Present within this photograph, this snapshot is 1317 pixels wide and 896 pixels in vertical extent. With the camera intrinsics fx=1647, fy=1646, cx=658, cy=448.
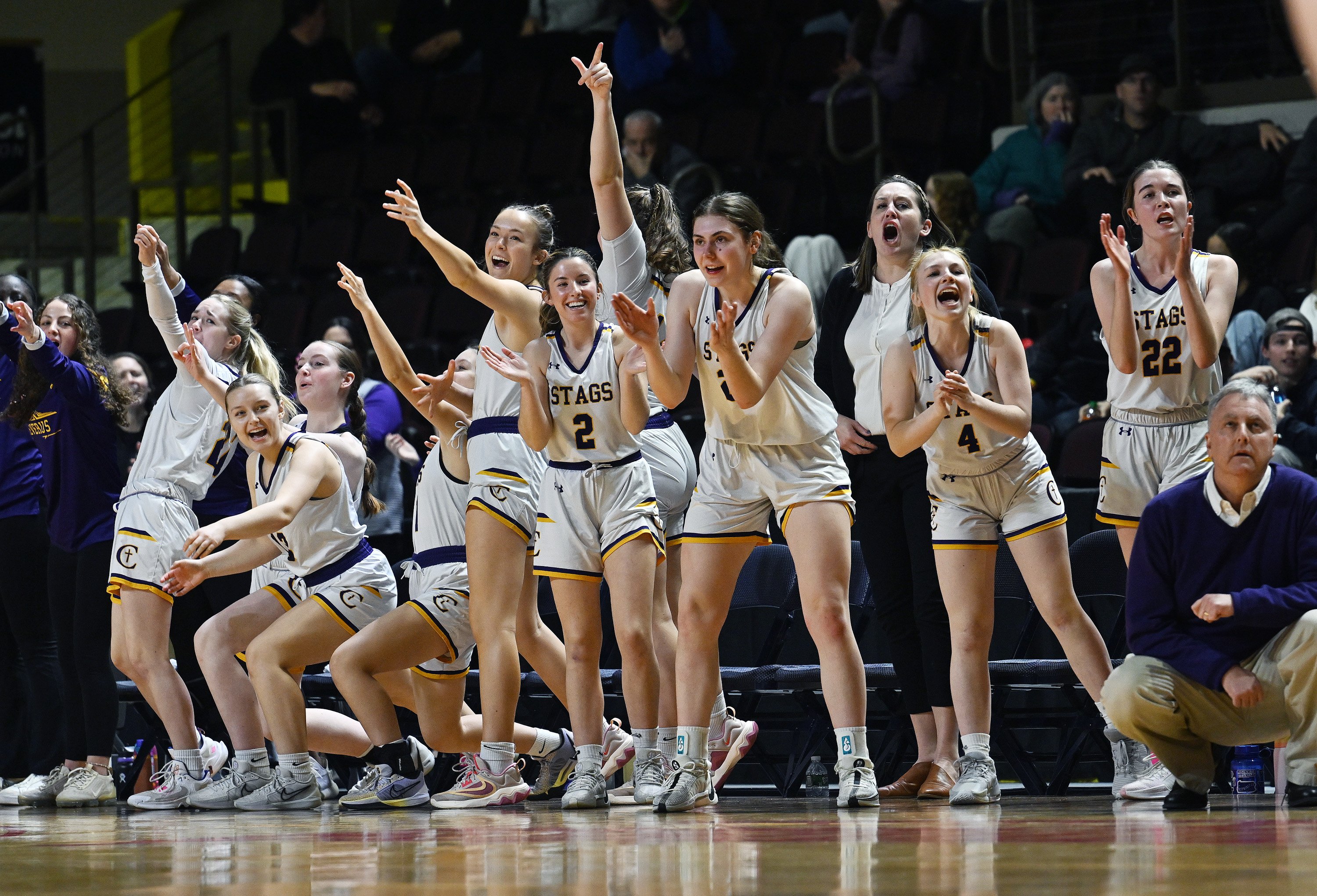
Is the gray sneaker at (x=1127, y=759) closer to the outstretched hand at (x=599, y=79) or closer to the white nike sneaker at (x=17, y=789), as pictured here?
the outstretched hand at (x=599, y=79)

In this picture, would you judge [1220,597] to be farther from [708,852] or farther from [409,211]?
[409,211]

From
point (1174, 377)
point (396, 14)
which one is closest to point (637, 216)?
point (1174, 377)

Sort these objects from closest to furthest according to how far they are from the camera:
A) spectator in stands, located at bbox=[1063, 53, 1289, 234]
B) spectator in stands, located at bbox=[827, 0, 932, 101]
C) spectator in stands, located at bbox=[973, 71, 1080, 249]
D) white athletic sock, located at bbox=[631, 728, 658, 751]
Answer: white athletic sock, located at bbox=[631, 728, 658, 751] < spectator in stands, located at bbox=[1063, 53, 1289, 234] < spectator in stands, located at bbox=[973, 71, 1080, 249] < spectator in stands, located at bbox=[827, 0, 932, 101]

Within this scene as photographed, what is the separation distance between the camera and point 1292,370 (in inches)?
268

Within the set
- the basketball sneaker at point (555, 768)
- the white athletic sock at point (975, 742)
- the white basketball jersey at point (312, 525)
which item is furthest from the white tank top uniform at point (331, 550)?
the white athletic sock at point (975, 742)

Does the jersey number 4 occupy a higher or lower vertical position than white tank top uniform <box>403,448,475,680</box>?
higher

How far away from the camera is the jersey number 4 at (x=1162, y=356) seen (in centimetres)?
521

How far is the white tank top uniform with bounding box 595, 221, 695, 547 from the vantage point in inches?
214

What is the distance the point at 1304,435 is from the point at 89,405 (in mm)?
4826

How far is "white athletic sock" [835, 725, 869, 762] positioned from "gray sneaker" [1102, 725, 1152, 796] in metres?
0.91

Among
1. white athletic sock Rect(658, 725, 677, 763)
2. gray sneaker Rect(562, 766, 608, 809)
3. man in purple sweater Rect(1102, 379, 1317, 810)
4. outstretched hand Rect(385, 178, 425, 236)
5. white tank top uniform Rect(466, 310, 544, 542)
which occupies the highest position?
outstretched hand Rect(385, 178, 425, 236)

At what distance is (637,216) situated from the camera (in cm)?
589

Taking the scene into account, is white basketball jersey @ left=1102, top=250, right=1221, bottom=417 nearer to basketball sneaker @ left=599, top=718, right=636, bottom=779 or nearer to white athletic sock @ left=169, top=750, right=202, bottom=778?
basketball sneaker @ left=599, top=718, right=636, bottom=779

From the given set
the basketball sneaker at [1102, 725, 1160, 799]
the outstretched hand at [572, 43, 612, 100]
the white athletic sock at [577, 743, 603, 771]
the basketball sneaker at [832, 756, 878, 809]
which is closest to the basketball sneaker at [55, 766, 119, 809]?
the white athletic sock at [577, 743, 603, 771]
